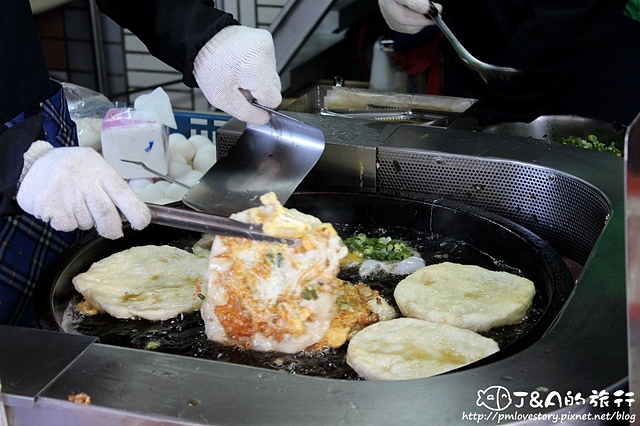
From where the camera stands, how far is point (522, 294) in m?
1.96

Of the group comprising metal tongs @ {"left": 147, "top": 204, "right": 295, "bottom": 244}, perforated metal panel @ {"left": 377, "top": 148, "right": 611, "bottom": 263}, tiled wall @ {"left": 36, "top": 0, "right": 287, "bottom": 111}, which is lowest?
tiled wall @ {"left": 36, "top": 0, "right": 287, "bottom": 111}

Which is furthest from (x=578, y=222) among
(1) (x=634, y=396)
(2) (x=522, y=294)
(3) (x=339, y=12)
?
(3) (x=339, y=12)

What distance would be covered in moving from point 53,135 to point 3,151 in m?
0.71

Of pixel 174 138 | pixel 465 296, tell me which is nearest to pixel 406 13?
pixel 174 138

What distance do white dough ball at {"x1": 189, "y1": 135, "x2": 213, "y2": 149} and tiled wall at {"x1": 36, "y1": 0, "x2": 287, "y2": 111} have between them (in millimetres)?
1989

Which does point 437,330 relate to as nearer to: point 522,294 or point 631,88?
point 522,294

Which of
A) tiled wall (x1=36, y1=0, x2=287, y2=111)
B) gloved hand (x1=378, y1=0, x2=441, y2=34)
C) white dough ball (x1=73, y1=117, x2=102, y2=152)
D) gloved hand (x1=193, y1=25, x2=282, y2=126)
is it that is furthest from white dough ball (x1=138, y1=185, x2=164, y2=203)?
tiled wall (x1=36, y1=0, x2=287, y2=111)

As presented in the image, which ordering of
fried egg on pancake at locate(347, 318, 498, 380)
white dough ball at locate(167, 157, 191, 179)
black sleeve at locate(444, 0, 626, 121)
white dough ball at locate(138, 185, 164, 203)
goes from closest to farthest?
fried egg on pancake at locate(347, 318, 498, 380) < white dough ball at locate(138, 185, 164, 203) < white dough ball at locate(167, 157, 191, 179) < black sleeve at locate(444, 0, 626, 121)

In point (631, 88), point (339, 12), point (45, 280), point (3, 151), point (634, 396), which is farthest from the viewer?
point (339, 12)

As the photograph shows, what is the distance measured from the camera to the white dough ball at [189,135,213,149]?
3584 mm

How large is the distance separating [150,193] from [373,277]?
133 cm

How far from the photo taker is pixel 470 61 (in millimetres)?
3383

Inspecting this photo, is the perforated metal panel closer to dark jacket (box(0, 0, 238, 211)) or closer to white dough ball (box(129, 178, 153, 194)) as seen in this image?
dark jacket (box(0, 0, 238, 211))

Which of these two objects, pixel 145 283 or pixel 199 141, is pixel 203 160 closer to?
pixel 199 141
